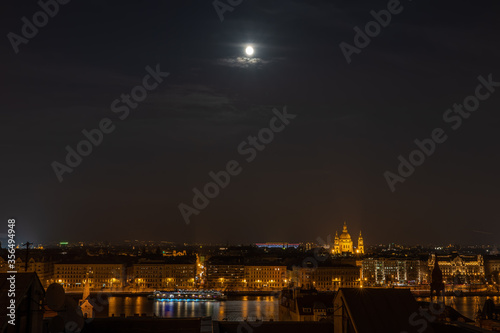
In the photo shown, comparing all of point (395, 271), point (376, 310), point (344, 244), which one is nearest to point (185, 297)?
point (395, 271)

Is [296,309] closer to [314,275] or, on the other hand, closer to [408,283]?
[314,275]

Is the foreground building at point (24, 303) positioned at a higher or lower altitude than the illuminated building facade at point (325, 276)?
higher

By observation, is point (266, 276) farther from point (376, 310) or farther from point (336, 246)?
point (376, 310)

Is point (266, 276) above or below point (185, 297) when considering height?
above

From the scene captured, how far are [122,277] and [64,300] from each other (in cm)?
5173

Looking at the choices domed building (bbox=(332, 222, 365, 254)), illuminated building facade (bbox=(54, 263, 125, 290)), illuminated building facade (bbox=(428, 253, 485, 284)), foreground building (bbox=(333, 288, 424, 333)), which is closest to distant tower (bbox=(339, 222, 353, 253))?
domed building (bbox=(332, 222, 365, 254))

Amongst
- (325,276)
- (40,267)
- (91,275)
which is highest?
(40,267)

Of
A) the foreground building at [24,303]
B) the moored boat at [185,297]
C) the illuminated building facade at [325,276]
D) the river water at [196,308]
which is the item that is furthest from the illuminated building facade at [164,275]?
the foreground building at [24,303]

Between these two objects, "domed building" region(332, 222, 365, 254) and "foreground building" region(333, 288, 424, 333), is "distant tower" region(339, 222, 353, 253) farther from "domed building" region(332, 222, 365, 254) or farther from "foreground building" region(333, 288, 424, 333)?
"foreground building" region(333, 288, 424, 333)

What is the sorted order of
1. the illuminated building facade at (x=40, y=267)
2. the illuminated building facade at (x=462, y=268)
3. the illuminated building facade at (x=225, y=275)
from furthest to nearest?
the illuminated building facade at (x=462, y=268) → the illuminated building facade at (x=225, y=275) → the illuminated building facade at (x=40, y=267)

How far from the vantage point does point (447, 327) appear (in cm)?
647

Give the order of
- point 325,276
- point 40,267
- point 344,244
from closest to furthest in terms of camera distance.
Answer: point 40,267
point 325,276
point 344,244

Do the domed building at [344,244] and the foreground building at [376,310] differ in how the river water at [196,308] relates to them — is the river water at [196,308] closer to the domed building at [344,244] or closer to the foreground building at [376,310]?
the foreground building at [376,310]

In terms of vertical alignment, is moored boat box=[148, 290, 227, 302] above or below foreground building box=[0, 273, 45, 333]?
below
